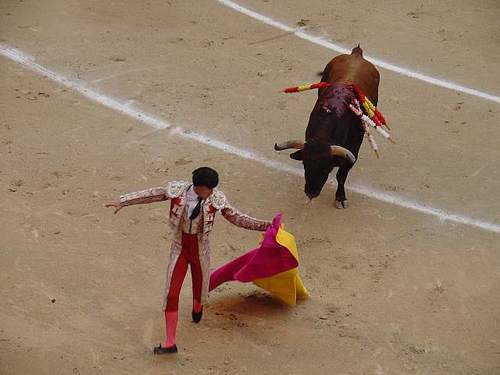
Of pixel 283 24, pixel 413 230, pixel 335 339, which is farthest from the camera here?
pixel 283 24

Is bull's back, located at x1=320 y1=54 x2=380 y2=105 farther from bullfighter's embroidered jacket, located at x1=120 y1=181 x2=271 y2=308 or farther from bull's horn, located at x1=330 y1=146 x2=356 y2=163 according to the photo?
bullfighter's embroidered jacket, located at x1=120 y1=181 x2=271 y2=308

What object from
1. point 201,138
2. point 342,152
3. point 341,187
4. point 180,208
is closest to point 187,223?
point 180,208

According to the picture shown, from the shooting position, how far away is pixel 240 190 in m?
7.40

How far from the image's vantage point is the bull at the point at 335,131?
684cm

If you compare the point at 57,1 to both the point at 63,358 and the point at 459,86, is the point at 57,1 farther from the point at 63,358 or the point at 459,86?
the point at 63,358

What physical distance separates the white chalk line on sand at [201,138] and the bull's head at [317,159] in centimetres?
73

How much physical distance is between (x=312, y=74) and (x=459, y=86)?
1.51 m

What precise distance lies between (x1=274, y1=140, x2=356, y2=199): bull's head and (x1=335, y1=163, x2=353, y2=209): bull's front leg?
11.4 inches

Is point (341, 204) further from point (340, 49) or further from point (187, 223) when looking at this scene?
point (340, 49)

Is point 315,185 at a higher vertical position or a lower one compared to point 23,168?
higher

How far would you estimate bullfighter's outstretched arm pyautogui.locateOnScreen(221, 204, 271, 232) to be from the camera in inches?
210

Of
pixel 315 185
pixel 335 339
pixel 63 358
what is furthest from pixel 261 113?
pixel 63 358

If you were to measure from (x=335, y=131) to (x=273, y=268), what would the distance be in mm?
1740

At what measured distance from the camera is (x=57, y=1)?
10602mm
